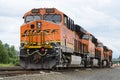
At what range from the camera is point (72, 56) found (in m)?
28.0

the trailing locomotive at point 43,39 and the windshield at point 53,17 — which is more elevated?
the windshield at point 53,17

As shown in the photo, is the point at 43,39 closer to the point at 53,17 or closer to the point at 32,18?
the point at 53,17

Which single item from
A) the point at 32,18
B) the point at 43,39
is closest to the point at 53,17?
the point at 32,18

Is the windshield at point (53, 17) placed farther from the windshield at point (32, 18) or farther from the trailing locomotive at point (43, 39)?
the windshield at point (32, 18)

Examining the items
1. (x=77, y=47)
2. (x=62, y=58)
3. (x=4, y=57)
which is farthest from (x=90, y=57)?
(x=4, y=57)

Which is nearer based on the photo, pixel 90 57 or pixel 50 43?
pixel 50 43

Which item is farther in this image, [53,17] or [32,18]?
[32,18]

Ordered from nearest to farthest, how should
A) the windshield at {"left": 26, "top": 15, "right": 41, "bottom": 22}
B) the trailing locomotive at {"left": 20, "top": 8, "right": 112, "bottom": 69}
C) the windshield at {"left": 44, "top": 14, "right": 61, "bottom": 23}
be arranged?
the trailing locomotive at {"left": 20, "top": 8, "right": 112, "bottom": 69}, the windshield at {"left": 44, "top": 14, "right": 61, "bottom": 23}, the windshield at {"left": 26, "top": 15, "right": 41, "bottom": 22}

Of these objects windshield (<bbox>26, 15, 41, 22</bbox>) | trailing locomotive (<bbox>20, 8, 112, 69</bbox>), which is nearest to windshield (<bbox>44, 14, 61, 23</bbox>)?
trailing locomotive (<bbox>20, 8, 112, 69</bbox>)

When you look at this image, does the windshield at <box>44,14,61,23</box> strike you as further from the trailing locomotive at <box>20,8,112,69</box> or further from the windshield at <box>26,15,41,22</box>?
the windshield at <box>26,15,41,22</box>

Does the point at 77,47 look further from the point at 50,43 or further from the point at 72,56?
the point at 50,43

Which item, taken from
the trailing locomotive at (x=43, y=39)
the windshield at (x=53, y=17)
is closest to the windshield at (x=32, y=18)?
the trailing locomotive at (x=43, y=39)

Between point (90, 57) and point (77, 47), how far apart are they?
8389mm

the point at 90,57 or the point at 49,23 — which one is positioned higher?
the point at 49,23
